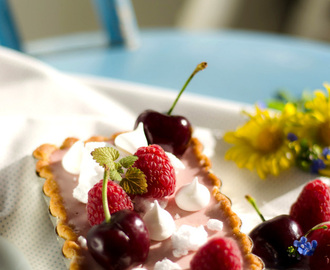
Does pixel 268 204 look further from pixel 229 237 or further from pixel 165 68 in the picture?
pixel 165 68

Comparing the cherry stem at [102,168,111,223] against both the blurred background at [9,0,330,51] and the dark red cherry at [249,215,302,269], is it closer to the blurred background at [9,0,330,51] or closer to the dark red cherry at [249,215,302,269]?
the dark red cherry at [249,215,302,269]

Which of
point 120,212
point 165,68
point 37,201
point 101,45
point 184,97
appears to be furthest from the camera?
point 101,45

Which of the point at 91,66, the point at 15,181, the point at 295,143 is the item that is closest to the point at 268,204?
the point at 295,143

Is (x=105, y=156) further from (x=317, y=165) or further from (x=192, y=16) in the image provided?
(x=192, y=16)

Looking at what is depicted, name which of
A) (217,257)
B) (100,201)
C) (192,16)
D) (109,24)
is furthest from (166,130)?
(192,16)

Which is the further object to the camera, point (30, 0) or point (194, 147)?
point (30, 0)

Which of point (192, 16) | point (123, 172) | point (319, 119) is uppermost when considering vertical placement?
point (123, 172)
